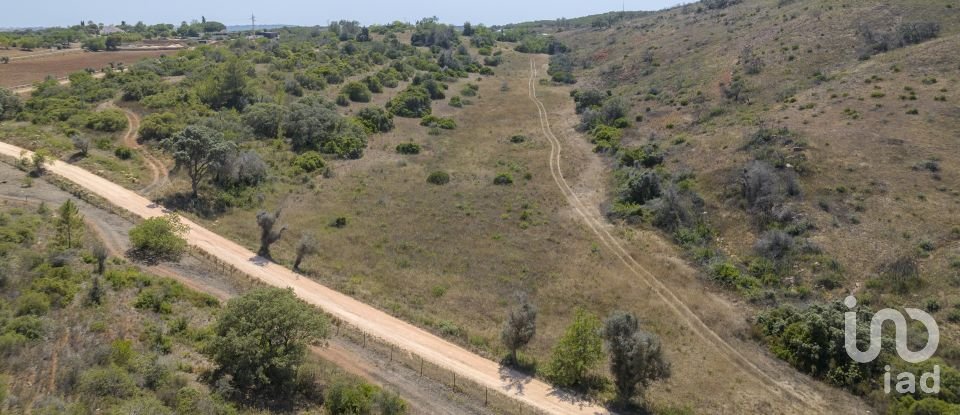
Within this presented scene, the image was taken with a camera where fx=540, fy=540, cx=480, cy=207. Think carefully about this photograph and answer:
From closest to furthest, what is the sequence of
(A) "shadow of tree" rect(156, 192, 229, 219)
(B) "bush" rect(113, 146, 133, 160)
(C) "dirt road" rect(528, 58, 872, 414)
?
1. (C) "dirt road" rect(528, 58, 872, 414)
2. (A) "shadow of tree" rect(156, 192, 229, 219)
3. (B) "bush" rect(113, 146, 133, 160)

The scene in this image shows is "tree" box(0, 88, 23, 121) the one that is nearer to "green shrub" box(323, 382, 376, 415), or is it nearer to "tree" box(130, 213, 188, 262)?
"tree" box(130, 213, 188, 262)

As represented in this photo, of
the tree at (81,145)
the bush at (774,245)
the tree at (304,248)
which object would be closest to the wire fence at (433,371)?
the tree at (304,248)

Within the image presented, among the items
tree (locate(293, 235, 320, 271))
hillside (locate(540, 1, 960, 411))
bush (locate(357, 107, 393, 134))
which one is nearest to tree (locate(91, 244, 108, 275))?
tree (locate(293, 235, 320, 271))

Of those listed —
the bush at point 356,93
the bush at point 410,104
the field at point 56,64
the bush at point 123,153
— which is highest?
the field at point 56,64

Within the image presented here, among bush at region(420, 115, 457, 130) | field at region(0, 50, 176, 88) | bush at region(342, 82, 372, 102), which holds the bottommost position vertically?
bush at region(420, 115, 457, 130)

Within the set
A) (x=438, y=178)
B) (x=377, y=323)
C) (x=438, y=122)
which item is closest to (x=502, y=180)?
(x=438, y=178)

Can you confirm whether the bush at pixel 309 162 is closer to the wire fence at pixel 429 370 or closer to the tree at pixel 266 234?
the tree at pixel 266 234
